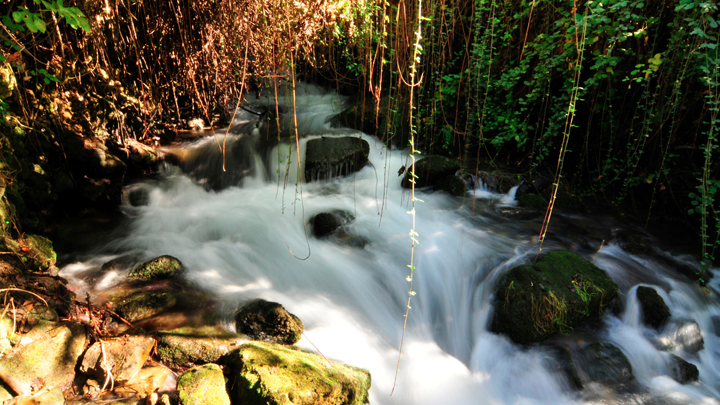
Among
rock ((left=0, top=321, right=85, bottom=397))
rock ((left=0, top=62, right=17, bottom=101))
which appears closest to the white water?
rock ((left=0, top=321, right=85, bottom=397))

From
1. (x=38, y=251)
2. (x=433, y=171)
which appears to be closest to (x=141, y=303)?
(x=38, y=251)

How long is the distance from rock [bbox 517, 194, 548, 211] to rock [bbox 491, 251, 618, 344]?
4.17 ft

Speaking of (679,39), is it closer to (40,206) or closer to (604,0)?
(604,0)

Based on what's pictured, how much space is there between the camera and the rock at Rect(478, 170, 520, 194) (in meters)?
4.30

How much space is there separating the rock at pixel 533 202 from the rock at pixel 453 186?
0.64m

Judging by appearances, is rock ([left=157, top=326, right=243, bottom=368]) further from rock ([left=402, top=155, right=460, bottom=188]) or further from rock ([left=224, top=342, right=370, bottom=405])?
rock ([left=402, top=155, right=460, bottom=188])

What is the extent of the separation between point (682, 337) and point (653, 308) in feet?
0.82

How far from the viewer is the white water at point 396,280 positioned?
239 centimetres

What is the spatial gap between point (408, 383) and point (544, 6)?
3825 mm

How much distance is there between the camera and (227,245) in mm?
3506

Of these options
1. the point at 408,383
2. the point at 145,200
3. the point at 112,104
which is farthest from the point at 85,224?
the point at 408,383

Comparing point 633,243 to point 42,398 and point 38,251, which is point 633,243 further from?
point 38,251

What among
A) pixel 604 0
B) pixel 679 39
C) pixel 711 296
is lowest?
pixel 711 296

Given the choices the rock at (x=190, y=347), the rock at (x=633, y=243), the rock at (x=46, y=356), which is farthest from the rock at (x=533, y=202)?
the rock at (x=46, y=356)
